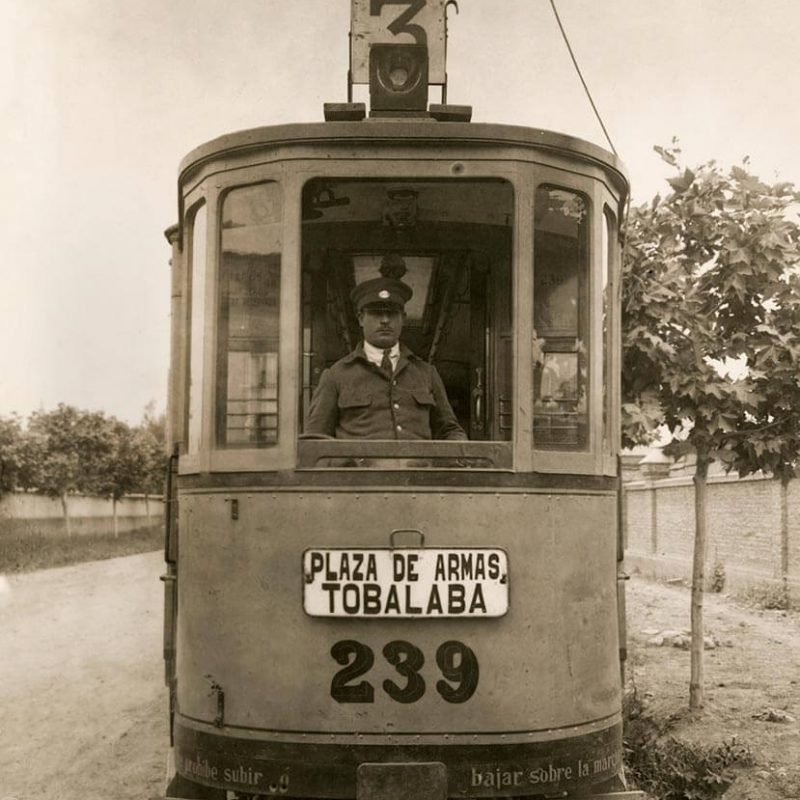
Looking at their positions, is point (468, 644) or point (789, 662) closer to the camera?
point (468, 644)

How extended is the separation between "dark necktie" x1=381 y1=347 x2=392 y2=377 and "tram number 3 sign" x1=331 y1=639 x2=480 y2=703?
1.17 meters

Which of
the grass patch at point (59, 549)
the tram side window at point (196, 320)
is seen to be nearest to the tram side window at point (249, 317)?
the tram side window at point (196, 320)

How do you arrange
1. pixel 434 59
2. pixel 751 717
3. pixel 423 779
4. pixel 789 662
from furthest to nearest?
1. pixel 789 662
2. pixel 751 717
3. pixel 434 59
4. pixel 423 779

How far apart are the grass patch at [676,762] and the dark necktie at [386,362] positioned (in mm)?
2935

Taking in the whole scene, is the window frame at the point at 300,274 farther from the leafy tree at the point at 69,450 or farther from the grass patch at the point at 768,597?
the leafy tree at the point at 69,450

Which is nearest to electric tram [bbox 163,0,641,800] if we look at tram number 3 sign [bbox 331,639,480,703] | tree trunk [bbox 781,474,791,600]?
tram number 3 sign [bbox 331,639,480,703]

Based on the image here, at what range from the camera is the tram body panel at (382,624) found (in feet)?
12.3

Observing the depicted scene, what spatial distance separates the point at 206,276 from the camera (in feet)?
13.5

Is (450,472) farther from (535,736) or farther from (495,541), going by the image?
(535,736)

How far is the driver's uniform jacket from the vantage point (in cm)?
431

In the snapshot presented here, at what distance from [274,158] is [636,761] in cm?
422

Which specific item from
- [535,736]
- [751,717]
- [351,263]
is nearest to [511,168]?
[351,263]

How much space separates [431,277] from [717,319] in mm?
2434

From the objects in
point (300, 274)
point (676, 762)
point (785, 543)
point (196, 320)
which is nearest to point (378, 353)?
point (300, 274)
